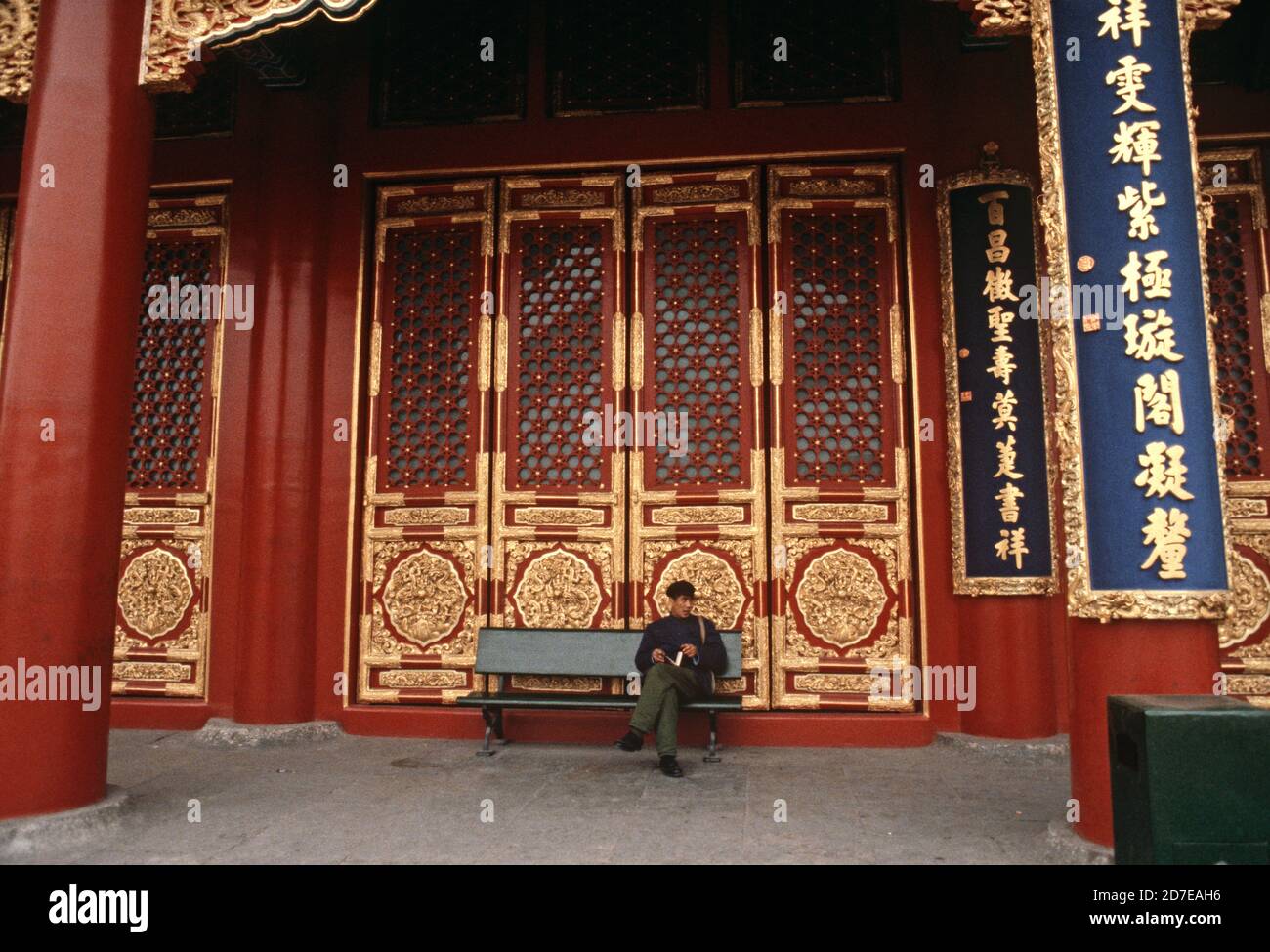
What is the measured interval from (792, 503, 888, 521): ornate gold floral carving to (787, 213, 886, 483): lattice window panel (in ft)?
0.60

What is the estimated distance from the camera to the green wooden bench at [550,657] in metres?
5.81

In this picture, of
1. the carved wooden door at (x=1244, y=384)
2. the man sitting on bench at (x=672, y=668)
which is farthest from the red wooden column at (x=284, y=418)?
the carved wooden door at (x=1244, y=384)

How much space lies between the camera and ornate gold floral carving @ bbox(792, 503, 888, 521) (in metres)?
6.19

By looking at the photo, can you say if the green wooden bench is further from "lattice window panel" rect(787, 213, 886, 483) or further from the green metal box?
the green metal box

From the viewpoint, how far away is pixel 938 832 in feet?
13.3

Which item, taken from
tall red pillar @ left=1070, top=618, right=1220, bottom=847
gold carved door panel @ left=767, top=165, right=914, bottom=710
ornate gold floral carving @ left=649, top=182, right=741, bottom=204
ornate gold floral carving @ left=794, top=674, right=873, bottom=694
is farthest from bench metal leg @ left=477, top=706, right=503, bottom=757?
ornate gold floral carving @ left=649, top=182, right=741, bottom=204

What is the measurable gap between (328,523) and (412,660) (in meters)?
1.19

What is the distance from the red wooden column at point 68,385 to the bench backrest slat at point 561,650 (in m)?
2.42

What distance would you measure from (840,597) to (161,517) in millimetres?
5065

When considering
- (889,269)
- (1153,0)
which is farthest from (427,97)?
(1153,0)

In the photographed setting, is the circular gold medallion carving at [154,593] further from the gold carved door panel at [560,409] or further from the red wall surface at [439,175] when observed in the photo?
the gold carved door panel at [560,409]

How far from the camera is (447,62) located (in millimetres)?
6895

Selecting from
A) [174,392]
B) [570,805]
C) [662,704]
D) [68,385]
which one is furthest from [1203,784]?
[174,392]

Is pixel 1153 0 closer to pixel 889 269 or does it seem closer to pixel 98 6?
pixel 889 269
